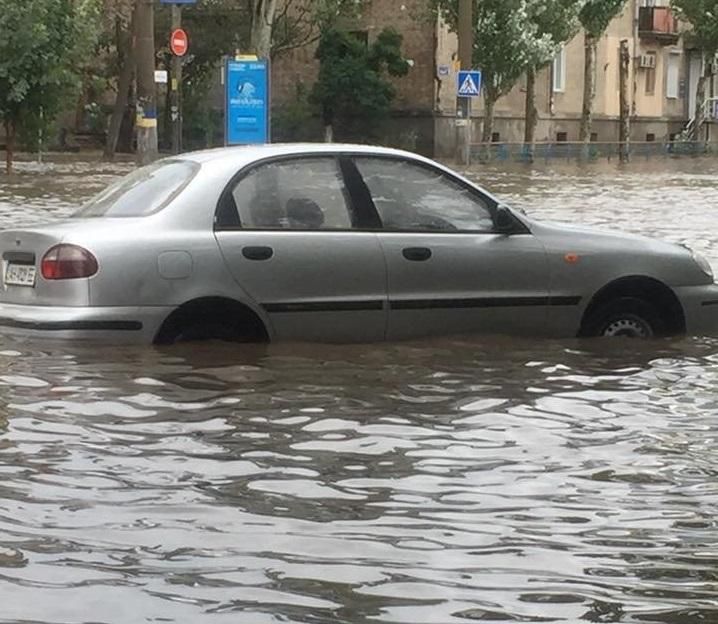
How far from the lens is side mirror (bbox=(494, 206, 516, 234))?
988cm

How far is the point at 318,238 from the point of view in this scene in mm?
9391

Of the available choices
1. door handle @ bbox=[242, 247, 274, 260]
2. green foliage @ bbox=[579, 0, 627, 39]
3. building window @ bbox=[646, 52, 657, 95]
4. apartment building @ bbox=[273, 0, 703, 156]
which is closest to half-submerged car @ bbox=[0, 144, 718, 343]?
door handle @ bbox=[242, 247, 274, 260]

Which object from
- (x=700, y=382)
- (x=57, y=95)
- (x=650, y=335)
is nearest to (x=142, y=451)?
(x=700, y=382)

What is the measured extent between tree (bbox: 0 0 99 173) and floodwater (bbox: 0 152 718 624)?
92.5ft

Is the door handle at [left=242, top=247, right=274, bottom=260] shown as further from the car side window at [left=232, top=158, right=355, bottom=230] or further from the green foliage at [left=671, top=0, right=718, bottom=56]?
the green foliage at [left=671, top=0, right=718, bottom=56]

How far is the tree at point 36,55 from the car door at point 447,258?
28003 mm

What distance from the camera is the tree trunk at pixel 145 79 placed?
1152 inches

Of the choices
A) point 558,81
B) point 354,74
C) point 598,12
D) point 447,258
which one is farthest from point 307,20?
point 447,258

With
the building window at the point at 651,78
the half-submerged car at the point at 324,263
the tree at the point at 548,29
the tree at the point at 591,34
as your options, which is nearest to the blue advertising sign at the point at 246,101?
the half-submerged car at the point at 324,263

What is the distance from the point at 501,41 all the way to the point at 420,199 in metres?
43.9

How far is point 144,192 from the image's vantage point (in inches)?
371

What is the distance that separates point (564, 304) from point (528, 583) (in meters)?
5.09

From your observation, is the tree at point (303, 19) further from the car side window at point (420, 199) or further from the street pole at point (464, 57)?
the car side window at point (420, 199)

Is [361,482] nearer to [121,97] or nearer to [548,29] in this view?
[121,97]
